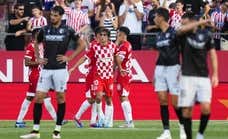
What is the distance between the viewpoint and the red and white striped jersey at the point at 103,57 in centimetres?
2223

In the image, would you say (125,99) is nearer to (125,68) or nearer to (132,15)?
(125,68)

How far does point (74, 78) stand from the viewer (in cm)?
2689

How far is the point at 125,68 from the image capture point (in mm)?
22891

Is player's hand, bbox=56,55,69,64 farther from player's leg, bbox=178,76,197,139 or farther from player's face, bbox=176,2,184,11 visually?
player's face, bbox=176,2,184,11

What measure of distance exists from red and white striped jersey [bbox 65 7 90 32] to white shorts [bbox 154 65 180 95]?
319 inches

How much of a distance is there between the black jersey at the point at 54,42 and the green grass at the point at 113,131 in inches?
63.3

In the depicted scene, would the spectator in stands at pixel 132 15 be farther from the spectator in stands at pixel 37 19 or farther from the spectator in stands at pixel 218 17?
the spectator in stands at pixel 37 19

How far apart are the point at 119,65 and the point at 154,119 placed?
4.12 meters

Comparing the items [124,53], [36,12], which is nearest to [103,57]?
[124,53]

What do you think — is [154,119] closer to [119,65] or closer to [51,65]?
[119,65]

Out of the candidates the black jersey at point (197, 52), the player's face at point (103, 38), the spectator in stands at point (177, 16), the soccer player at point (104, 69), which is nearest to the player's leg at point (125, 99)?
the soccer player at point (104, 69)

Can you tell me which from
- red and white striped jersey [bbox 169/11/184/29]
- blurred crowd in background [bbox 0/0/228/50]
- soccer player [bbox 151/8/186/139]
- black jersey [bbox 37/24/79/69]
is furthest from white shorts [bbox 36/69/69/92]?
red and white striped jersey [bbox 169/11/184/29]

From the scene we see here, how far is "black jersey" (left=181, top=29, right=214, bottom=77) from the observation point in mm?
15414

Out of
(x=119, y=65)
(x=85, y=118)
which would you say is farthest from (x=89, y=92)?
(x=85, y=118)
